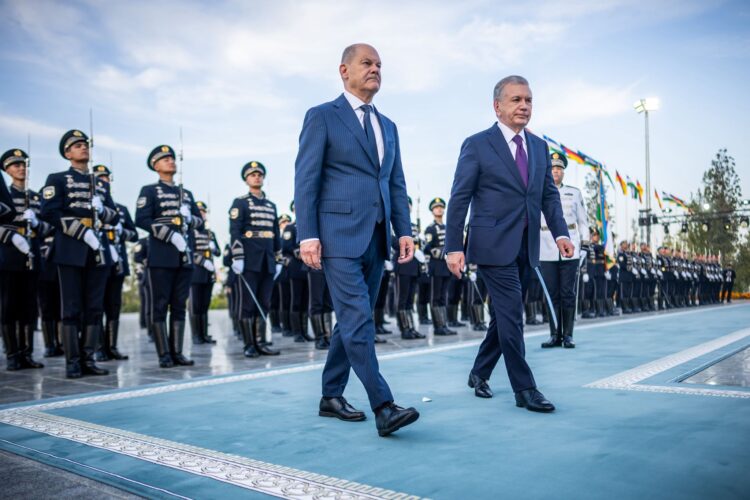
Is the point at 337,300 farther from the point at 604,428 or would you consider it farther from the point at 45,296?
the point at 45,296

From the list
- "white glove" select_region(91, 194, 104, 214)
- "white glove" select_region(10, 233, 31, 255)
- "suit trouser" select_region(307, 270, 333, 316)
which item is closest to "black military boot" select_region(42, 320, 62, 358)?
"white glove" select_region(10, 233, 31, 255)

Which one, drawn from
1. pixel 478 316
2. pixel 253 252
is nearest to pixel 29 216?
pixel 253 252

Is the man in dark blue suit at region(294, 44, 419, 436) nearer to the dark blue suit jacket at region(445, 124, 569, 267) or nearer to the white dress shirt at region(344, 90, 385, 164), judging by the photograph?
the white dress shirt at region(344, 90, 385, 164)

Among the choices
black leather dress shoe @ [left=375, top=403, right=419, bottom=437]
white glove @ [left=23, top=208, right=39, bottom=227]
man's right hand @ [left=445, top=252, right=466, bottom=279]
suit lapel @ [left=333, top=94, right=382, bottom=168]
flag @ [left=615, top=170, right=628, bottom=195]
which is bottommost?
black leather dress shoe @ [left=375, top=403, right=419, bottom=437]

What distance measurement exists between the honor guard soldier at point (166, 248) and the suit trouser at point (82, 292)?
1.63ft

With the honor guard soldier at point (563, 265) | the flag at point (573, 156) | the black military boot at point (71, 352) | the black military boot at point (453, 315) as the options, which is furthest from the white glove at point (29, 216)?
the flag at point (573, 156)

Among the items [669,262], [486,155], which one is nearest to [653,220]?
[669,262]

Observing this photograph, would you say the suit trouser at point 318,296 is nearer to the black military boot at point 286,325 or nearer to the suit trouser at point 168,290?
the suit trouser at point 168,290

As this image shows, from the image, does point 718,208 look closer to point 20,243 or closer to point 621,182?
point 621,182

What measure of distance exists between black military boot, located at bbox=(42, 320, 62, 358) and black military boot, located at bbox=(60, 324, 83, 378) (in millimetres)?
2512

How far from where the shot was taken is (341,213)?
3338 mm

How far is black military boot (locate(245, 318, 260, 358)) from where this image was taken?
24.1 ft

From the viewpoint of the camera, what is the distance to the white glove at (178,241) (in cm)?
641

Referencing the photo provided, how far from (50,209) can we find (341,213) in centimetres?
380
